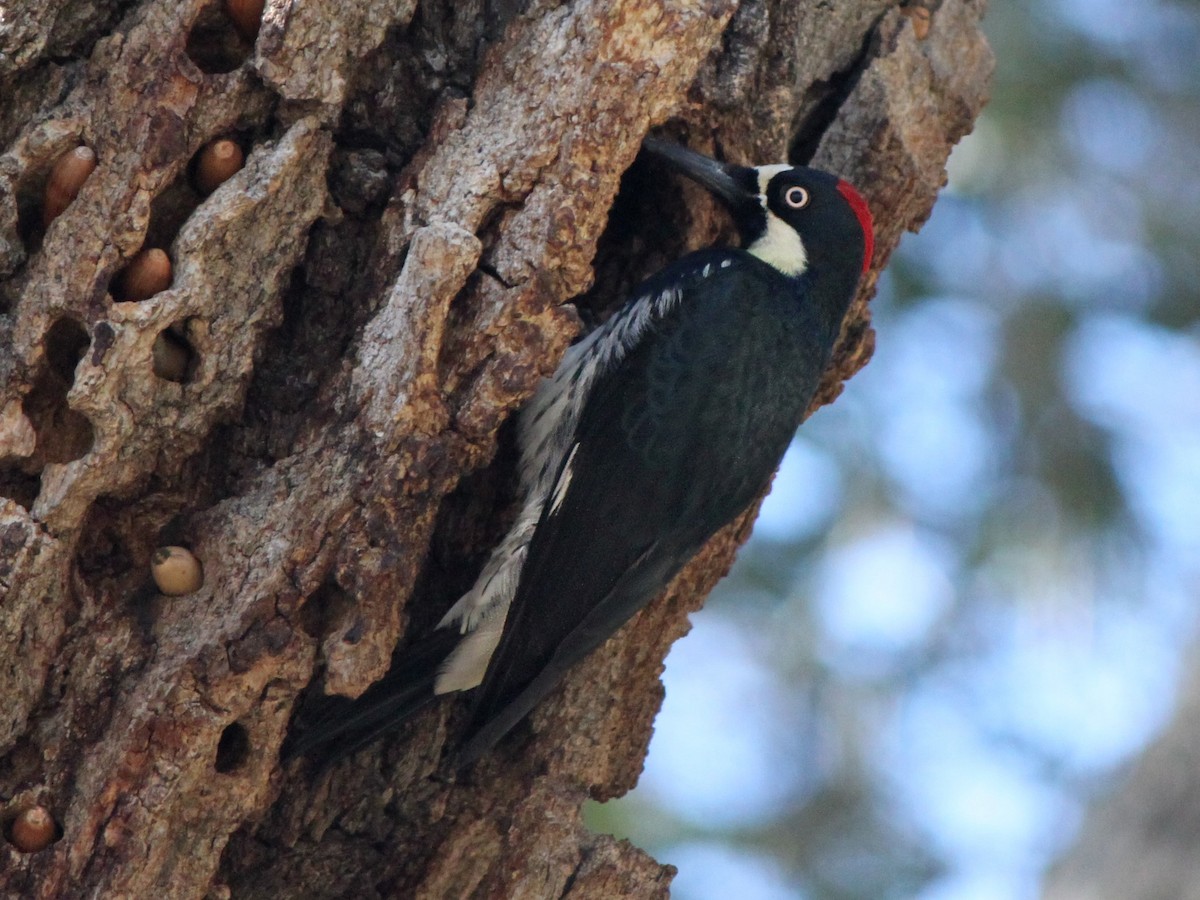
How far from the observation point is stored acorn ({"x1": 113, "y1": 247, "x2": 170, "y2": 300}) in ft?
8.55

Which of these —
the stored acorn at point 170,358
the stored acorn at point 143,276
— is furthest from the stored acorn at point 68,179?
the stored acorn at point 170,358

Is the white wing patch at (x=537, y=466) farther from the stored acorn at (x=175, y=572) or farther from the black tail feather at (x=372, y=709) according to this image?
the stored acorn at (x=175, y=572)

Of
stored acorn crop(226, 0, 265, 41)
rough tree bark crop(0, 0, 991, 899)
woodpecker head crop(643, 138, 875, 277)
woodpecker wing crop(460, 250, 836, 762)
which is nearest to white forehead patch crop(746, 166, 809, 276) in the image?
woodpecker head crop(643, 138, 875, 277)

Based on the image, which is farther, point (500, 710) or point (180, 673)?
point (500, 710)

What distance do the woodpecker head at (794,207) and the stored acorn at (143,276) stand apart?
113 centimetres

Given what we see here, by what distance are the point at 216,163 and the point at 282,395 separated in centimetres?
45

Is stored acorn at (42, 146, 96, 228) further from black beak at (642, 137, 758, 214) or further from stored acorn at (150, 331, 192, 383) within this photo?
black beak at (642, 137, 758, 214)

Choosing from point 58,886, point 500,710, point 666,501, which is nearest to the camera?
point 58,886

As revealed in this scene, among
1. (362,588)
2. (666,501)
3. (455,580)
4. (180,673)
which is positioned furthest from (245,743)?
(666,501)

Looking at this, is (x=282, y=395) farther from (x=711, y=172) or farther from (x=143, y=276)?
(x=711, y=172)

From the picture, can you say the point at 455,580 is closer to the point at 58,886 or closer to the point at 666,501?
the point at 666,501

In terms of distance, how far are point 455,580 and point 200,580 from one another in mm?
688

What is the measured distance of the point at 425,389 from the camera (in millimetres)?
2631

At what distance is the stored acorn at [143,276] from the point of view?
2.61 m
